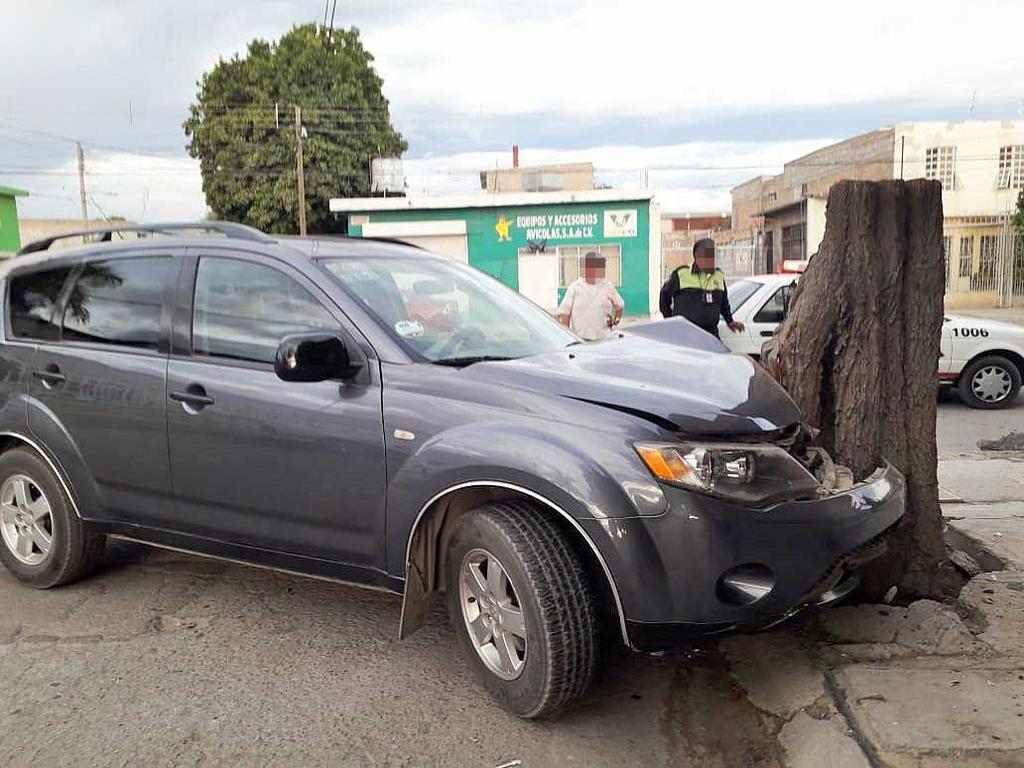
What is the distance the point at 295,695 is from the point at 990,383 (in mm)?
8725

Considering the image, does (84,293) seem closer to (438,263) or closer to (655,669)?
(438,263)

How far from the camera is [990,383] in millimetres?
9672

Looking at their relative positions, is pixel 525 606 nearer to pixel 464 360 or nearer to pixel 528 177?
pixel 464 360

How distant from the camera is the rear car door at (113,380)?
12.8 feet

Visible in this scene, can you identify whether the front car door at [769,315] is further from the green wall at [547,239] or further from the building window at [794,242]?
the building window at [794,242]

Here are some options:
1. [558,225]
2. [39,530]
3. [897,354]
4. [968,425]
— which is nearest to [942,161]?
[558,225]

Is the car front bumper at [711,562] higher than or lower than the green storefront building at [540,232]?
lower

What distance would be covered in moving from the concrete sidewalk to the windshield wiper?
1.53m

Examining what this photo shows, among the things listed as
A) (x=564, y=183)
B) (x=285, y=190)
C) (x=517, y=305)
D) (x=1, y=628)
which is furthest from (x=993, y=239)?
(x=1, y=628)

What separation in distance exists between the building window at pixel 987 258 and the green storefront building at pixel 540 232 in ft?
32.8

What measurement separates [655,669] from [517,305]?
5.79ft

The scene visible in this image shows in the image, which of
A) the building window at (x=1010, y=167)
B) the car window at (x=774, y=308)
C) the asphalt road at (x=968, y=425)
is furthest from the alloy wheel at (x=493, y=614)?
the building window at (x=1010, y=167)

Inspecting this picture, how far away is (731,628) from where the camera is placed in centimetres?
286

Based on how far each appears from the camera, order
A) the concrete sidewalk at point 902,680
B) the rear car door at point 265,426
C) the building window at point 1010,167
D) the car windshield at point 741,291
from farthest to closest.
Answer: the building window at point 1010,167 < the car windshield at point 741,291 < the rear car door at point 265,426 < the concrete sidewalk at point 902,680
